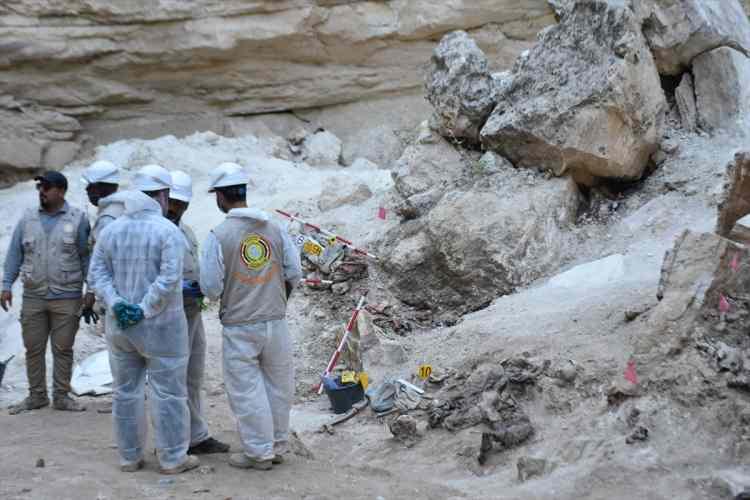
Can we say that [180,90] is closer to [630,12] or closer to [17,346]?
[17,346]

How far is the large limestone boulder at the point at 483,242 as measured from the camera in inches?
269

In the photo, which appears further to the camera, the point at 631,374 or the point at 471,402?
→ the point at 471,402

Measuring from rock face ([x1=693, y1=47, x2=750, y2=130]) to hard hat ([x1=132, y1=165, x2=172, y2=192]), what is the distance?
4.56 meters

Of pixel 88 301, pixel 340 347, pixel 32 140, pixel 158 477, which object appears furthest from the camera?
pixel 32 140

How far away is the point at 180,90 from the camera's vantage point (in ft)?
39.4

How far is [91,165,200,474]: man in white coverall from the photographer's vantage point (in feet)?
14.3

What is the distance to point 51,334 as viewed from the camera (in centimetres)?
601

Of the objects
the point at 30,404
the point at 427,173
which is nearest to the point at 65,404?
the point at 30,404

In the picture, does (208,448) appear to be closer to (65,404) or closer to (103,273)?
(103,273)

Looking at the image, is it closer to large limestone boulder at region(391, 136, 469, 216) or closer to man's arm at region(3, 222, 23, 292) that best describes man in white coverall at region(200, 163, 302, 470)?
man's arm at region(3, 222, 23, 292)

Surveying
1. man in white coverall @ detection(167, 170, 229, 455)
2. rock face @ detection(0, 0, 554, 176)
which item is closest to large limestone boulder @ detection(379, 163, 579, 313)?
man in white coverall @ detection(167, 170, 229, 455)

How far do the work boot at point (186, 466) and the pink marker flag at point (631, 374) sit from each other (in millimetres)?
2035

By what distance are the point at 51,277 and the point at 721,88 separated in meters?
5.05

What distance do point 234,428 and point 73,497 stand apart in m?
1.67
